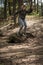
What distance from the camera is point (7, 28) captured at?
17.9m

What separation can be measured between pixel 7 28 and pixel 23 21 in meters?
4.63

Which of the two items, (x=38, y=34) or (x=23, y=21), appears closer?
(x=23, y=21)

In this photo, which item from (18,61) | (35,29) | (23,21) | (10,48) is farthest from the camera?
(35,29)

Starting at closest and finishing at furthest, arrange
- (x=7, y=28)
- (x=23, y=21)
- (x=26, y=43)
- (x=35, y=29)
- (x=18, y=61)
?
(x=18, y=61) → (x=26, y=43) → (x=23, y=21) → (x=35, y=29) → (x=7, y=28)

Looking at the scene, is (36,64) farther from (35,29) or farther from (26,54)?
(35,29)

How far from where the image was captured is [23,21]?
13453 mm

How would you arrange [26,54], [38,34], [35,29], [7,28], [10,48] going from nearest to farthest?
[26,54], [10,48], [38,34], [35,29], [7,28]

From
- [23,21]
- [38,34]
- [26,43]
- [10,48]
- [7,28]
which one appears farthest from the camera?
[7,28]

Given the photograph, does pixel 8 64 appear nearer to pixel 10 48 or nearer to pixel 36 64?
pixel 36 64

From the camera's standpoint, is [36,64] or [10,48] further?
[10,48]

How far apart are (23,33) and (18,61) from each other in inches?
236

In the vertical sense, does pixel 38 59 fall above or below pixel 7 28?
above

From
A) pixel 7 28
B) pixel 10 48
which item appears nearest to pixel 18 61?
pixel 10 48

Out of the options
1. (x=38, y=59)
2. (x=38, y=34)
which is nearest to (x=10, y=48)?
(x=38, y=59)
